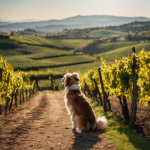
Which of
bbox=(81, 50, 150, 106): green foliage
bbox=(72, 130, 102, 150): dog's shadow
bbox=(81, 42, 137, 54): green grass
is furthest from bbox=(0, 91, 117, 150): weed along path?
bbox=(81, 42, 137, 54): green grass

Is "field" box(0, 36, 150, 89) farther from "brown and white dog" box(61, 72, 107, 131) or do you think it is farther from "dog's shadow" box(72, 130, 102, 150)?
"dog's shadow" box(72, 130, 102, 150)

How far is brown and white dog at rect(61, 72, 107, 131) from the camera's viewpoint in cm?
830

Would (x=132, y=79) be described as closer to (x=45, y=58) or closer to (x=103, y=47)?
(x=45, y=58)

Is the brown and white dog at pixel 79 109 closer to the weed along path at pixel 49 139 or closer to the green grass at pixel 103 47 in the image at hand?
the weed along path at pixel 49 139

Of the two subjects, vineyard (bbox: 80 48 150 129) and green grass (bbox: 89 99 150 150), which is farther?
green grass (bbox: 89 99 150 150)

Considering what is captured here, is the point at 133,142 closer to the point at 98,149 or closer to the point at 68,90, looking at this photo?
the point at 98,149

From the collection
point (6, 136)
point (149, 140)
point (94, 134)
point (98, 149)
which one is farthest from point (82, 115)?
point (6, 136)

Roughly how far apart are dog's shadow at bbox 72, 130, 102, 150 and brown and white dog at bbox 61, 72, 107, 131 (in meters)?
0.32

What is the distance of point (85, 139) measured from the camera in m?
7.33

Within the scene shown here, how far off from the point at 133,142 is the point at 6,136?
A: 554cm

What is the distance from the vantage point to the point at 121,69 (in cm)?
949

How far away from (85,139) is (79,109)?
4.94 feet

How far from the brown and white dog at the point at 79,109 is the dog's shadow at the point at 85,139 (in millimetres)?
324

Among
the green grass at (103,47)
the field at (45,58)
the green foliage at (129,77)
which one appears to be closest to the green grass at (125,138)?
the green foliage at (129,77)
